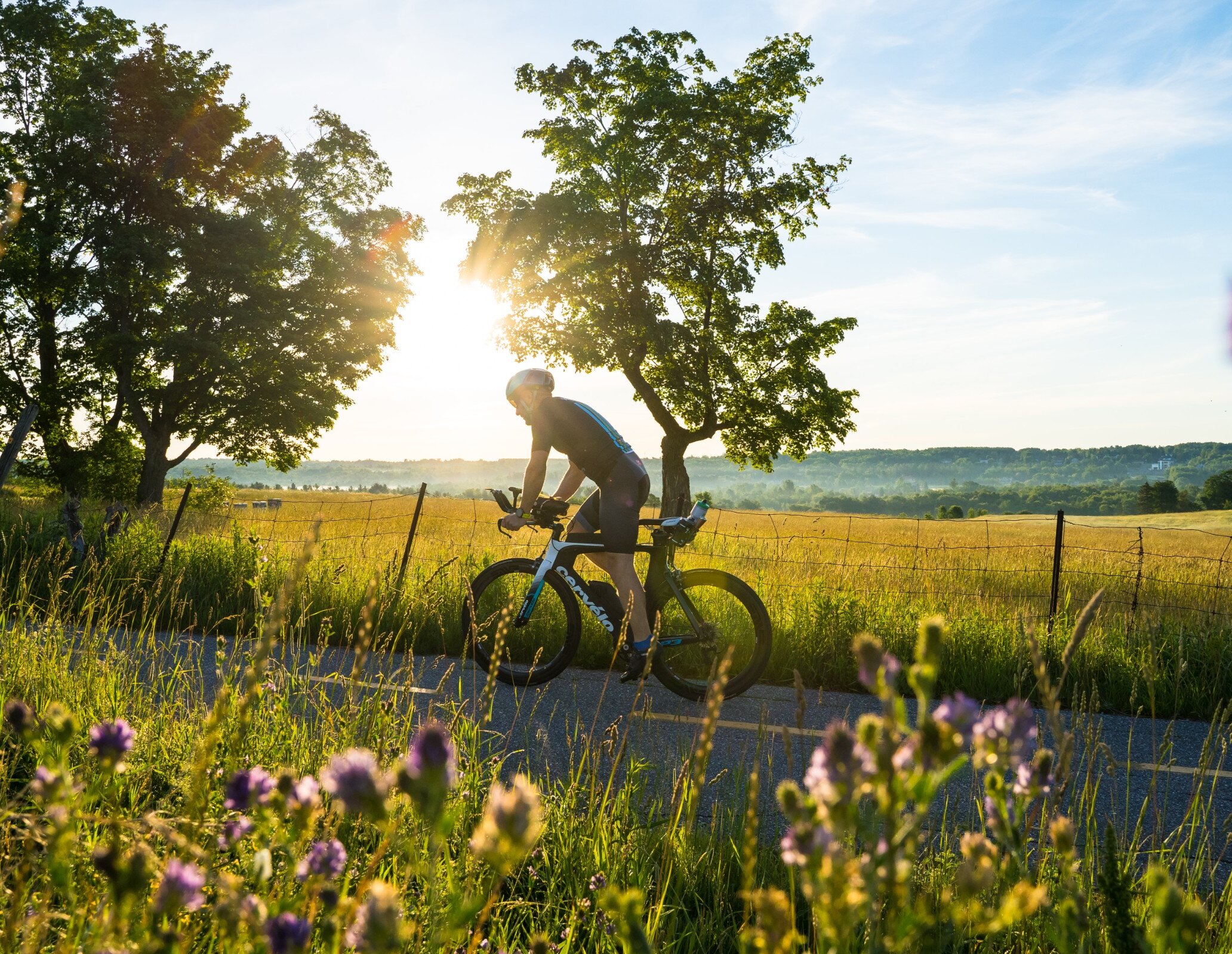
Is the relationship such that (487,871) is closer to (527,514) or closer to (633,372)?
(527,514)

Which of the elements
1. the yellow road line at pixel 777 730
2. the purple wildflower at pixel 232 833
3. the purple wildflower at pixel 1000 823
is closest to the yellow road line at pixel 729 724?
the yellow road line at pixel 777 730

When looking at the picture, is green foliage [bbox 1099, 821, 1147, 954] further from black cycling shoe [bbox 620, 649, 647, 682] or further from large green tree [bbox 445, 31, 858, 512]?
large green tree [bbox 445, 31, 858, 512]

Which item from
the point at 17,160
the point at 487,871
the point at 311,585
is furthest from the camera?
the point at 17,160

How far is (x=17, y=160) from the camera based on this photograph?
76.3ft

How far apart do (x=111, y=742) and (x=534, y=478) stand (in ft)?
15.9

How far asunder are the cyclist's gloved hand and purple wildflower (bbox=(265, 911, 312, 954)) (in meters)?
4.84

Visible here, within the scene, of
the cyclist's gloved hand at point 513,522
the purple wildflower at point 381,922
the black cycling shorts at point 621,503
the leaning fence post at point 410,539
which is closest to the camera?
the purple wildflower at point 381,922

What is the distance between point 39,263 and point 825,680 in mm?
25947

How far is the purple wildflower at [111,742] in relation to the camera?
1057 mm

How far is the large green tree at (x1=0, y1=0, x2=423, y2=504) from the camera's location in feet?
74.4

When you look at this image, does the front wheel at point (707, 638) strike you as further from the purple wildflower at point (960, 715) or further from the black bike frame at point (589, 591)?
the purple wildflower at point (960, 715)

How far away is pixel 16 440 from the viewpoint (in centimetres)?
567

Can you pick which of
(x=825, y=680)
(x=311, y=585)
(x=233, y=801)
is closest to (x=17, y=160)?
(x=311, y=585)

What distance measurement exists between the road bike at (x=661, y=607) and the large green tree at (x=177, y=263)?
2010cm
